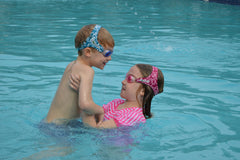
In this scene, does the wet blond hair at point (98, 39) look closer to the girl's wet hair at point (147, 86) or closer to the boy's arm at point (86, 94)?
the boy's arm at point (86, 94)

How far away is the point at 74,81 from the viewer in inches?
145

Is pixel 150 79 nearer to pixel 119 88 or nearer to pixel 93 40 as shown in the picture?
pixel 93 40

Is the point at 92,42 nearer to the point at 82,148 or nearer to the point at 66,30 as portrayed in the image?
the point at 82,148

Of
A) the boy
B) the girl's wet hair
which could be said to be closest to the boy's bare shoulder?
the boy

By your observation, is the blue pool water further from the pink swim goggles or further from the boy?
the pink swim goggles

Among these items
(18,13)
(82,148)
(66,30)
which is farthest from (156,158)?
Answer: (18,13)

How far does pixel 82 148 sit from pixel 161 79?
119 cm

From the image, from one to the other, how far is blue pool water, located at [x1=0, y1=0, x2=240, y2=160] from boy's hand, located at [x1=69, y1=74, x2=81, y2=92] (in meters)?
0.46

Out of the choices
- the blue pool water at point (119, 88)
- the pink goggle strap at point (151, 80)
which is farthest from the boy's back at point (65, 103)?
the pink goggle strap at point (151, 80)

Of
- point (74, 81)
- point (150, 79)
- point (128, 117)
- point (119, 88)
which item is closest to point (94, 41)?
point (74, 81)

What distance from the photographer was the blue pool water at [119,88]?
3857 mm

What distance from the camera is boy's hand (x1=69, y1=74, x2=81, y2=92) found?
3664 mm

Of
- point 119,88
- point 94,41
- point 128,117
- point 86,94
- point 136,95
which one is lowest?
point 119,88

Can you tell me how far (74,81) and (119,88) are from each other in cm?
238
